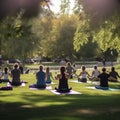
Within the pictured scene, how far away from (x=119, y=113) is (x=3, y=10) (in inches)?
258

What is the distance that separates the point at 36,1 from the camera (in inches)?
657

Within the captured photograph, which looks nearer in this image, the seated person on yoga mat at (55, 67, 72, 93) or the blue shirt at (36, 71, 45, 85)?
the seated person on yoga mat at (55, 67, 72, 93)

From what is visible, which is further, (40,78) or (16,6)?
(40,78)

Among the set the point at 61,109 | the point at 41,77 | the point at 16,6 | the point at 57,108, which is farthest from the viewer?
the point at 41,77

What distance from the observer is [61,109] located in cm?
1315

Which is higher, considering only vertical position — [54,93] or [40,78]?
[40,78]

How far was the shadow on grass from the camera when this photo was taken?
38.3ft

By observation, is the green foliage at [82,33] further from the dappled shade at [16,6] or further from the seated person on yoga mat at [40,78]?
the dappled shade at [16,6]

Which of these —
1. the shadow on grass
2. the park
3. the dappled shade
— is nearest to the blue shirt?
the park

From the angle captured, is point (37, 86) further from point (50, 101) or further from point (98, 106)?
point (98, 106)

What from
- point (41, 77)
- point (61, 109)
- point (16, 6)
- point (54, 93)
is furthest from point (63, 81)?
point (61, 109)

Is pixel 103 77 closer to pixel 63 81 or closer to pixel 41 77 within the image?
pixel 41 77

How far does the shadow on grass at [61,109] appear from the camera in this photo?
Answer: 38.3 ft

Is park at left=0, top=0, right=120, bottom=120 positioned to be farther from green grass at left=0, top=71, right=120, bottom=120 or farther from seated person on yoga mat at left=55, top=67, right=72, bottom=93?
seated person on yoga mat at left=55, top=67, right=72, bottom=93
